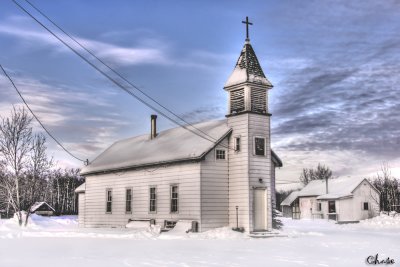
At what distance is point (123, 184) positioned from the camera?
3456cm

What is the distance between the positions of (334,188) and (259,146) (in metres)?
32.9

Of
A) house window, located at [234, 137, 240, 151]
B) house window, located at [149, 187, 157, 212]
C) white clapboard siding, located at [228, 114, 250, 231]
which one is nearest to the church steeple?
white clapboard siding, located at [228, 114, 250, 231]

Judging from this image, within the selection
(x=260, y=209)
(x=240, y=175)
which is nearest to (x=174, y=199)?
(x=240, y=175)

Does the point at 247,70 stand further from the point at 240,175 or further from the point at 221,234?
the point at 221,234

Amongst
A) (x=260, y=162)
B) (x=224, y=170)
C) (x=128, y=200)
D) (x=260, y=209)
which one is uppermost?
(x=260, y=162)

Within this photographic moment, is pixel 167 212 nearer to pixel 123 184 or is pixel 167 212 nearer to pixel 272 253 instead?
pixel 123 184

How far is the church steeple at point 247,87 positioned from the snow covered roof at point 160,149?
1.54 metres

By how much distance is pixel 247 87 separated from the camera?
29.2 meters

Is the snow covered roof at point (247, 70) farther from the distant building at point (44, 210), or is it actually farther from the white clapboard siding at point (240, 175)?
the distant building at point (44, 210)

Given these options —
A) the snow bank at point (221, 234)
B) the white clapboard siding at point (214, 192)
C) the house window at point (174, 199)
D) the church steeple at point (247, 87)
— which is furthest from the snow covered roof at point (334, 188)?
the snow bank at point (221, 234)

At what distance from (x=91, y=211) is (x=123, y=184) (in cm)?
470

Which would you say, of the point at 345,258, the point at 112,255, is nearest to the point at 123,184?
the point at 112,255

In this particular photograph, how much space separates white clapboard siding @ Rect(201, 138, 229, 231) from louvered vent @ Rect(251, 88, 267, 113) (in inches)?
95.0

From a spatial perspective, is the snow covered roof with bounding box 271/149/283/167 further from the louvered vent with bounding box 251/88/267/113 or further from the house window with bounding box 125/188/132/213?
the house window with bounding box 125/188/132/213
